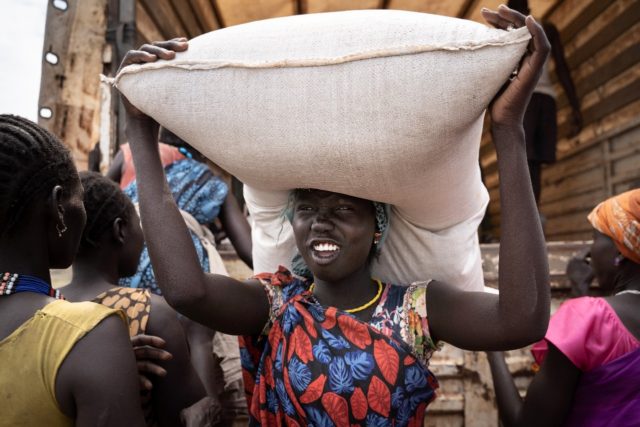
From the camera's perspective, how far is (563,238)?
19.3 feet

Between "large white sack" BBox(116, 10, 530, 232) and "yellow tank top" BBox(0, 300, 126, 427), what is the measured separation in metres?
0.49

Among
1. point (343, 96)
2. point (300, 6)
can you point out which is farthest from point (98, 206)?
point (300, 6)

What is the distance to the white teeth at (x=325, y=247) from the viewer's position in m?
1.39

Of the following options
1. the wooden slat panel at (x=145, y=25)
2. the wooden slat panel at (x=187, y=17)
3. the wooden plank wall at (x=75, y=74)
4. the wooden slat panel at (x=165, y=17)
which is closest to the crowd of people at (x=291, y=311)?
the wooden plank wall at (x=75, y=74)

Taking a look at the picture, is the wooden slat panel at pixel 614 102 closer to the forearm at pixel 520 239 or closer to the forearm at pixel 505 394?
the forearm at pixel 505 394

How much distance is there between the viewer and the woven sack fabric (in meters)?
1.08

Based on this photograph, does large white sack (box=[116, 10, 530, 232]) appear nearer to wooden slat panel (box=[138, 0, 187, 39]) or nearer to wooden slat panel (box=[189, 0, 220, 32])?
wooden slat panel (box=[138, 0, 187, 39])

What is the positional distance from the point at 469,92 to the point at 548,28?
4941 millimetres

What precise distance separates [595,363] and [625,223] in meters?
0.43

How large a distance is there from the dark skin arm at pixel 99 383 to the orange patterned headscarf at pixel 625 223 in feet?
4.77

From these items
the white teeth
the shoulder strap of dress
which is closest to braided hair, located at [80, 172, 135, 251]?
the shoulder strap of dress

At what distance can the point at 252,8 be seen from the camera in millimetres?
5105

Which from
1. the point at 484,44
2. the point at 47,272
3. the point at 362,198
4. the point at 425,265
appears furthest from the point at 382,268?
the point at 47,272

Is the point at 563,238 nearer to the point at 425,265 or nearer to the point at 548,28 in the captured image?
the point at 548,28
